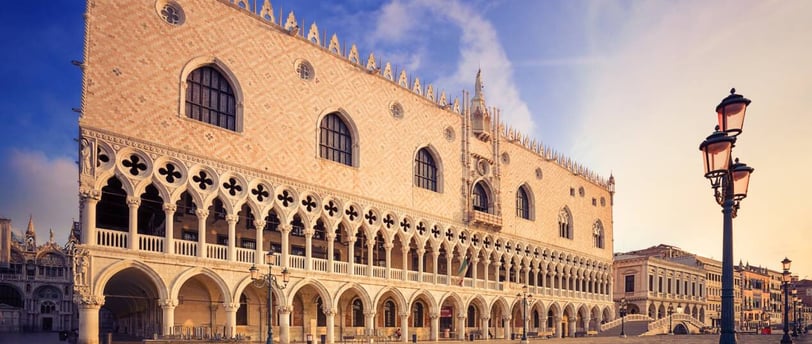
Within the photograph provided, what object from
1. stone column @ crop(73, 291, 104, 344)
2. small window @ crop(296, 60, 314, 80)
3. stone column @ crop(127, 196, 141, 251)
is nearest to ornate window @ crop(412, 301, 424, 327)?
small window @ crop(296, 60, 314, 80)

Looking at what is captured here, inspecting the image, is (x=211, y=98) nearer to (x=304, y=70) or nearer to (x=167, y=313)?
(x=304, y=70)

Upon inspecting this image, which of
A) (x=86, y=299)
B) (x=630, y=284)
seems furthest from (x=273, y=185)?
(x=630, y=284)

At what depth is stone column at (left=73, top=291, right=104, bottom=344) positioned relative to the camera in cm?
1875

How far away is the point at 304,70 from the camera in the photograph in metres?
26.9

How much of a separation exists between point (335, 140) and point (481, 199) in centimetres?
1285

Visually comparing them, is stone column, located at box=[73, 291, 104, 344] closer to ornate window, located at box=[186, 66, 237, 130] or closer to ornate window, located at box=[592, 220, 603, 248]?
ornate window, located at box=[186, 66, 237, 130]

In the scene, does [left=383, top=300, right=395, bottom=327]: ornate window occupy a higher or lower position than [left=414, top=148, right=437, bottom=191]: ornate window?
lower

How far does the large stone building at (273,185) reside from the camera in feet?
66.6

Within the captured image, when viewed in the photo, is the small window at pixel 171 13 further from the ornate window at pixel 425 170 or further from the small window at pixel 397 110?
the ornate window at pixel 425 170

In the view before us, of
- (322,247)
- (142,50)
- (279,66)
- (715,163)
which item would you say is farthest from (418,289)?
(715,163)

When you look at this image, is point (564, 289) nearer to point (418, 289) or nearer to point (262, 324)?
point (418, 289)

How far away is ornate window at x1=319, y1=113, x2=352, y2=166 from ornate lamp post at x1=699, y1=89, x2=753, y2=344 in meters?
21.6

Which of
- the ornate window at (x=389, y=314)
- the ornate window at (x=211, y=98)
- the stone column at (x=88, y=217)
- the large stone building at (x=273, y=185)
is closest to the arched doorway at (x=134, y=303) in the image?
the large stone building at (x=273, y=185)

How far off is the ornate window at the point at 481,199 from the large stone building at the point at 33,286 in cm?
3645
